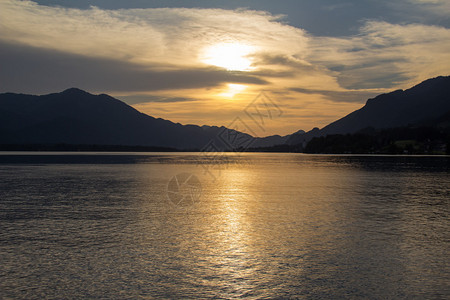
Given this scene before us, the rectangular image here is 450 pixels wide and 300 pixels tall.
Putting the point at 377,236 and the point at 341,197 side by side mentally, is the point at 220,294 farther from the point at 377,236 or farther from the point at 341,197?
the point at 341,197

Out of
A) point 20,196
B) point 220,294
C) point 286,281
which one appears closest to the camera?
point 220,294

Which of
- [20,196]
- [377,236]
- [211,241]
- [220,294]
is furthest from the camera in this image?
[20,196]

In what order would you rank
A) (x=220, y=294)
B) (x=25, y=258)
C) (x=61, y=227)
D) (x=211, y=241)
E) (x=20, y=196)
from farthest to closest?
(x=20, y=196) < (x=61, y=227) < (x=211, y=241) < (x=25, y=258) < (x=220, y=294)

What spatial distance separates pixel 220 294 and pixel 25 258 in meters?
11.7

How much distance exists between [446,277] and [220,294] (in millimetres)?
11204

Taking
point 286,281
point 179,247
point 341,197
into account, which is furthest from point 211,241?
point 341,197

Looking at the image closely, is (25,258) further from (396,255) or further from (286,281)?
(396,255)

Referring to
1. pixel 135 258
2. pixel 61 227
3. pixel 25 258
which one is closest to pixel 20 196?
pixel 61 227

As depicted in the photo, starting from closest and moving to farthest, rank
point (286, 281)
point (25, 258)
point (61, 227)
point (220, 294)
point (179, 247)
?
point (220, 294) < point (286, 281) < point (25, 258) < point (179, 247) < point (61, 227)

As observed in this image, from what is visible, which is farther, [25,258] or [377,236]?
[377,236]

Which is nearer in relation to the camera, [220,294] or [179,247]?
[220,294]

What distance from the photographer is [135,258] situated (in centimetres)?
2075

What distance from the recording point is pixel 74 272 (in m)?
18.4

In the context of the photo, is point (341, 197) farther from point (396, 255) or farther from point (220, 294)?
point (220, 294)
